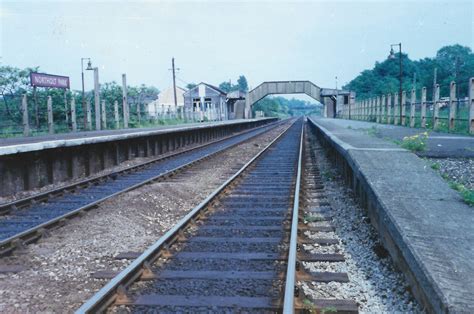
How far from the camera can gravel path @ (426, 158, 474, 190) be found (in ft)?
26.7

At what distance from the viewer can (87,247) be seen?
6.08m

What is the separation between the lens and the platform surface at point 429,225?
3.58 meters

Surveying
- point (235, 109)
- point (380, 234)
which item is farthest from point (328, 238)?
point (235, 109)

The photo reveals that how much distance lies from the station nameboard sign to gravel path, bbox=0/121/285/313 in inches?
763

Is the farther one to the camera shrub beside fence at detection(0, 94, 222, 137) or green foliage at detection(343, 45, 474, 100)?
green foliage at detection(343, 45, 474, 100)

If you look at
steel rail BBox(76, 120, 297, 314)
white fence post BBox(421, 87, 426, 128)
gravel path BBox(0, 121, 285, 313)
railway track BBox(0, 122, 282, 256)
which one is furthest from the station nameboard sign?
steel rail BBox(76, 120, 297, 314)

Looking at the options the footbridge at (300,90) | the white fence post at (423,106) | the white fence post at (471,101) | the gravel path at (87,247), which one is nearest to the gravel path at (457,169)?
the gravel path at (87,247)

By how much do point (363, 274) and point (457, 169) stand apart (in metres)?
5.05

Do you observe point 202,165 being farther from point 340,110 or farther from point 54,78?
point 340,110

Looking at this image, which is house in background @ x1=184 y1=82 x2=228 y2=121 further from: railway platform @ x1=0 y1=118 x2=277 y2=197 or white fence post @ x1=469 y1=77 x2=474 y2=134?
white fence post @ x1=469 y1=77 x2=474 y2=134

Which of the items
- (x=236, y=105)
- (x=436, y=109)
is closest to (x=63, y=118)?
(x=436, y=109)

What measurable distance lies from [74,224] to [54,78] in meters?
24.2

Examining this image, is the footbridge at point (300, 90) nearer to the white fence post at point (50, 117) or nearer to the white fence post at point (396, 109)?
the white fence post at point (396, 109)

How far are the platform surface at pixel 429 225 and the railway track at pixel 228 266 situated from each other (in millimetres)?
702
